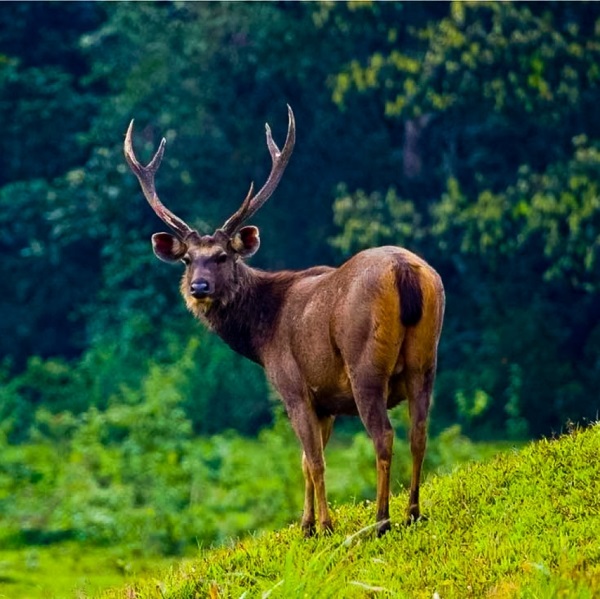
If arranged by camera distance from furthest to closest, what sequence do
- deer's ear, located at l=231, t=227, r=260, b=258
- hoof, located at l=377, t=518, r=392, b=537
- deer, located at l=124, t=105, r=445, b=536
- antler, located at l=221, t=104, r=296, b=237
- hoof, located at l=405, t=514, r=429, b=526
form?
deer's ear, located at l=231, t=227, r=260, b=258 < antler, located at l=221, t=104, r=296, b=237 < hoof, located at l=405, t=514, r=429, b=526 < hoof, located at l=377, t=518, r=392, b=537 < deer, located at l=124, t=105, r=445, b=536

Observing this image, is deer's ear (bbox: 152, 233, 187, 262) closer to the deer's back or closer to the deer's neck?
the deer's neck

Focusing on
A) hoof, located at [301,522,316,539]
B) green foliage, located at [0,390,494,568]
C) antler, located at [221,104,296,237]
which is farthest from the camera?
green foliage, located at [0,390,494,568]

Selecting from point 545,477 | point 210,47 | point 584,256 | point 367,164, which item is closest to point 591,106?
point 584,256

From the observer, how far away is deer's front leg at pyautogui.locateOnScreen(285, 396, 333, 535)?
31.8ft

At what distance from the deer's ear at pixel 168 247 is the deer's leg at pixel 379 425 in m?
2.18

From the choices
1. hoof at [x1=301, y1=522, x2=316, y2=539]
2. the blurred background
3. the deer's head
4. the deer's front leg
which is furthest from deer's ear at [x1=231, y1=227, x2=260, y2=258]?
the blurred background

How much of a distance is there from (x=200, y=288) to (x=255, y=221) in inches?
753

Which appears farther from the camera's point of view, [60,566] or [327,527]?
[60,566]

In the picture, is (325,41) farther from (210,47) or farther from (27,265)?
(27,265)

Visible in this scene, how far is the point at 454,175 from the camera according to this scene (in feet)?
93.2

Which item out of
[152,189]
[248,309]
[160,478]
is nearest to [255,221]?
[160,478]

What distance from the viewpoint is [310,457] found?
9766mm

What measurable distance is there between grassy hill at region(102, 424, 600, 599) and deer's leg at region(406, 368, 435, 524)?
170 mm

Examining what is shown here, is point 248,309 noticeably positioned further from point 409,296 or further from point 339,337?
point 409,296
